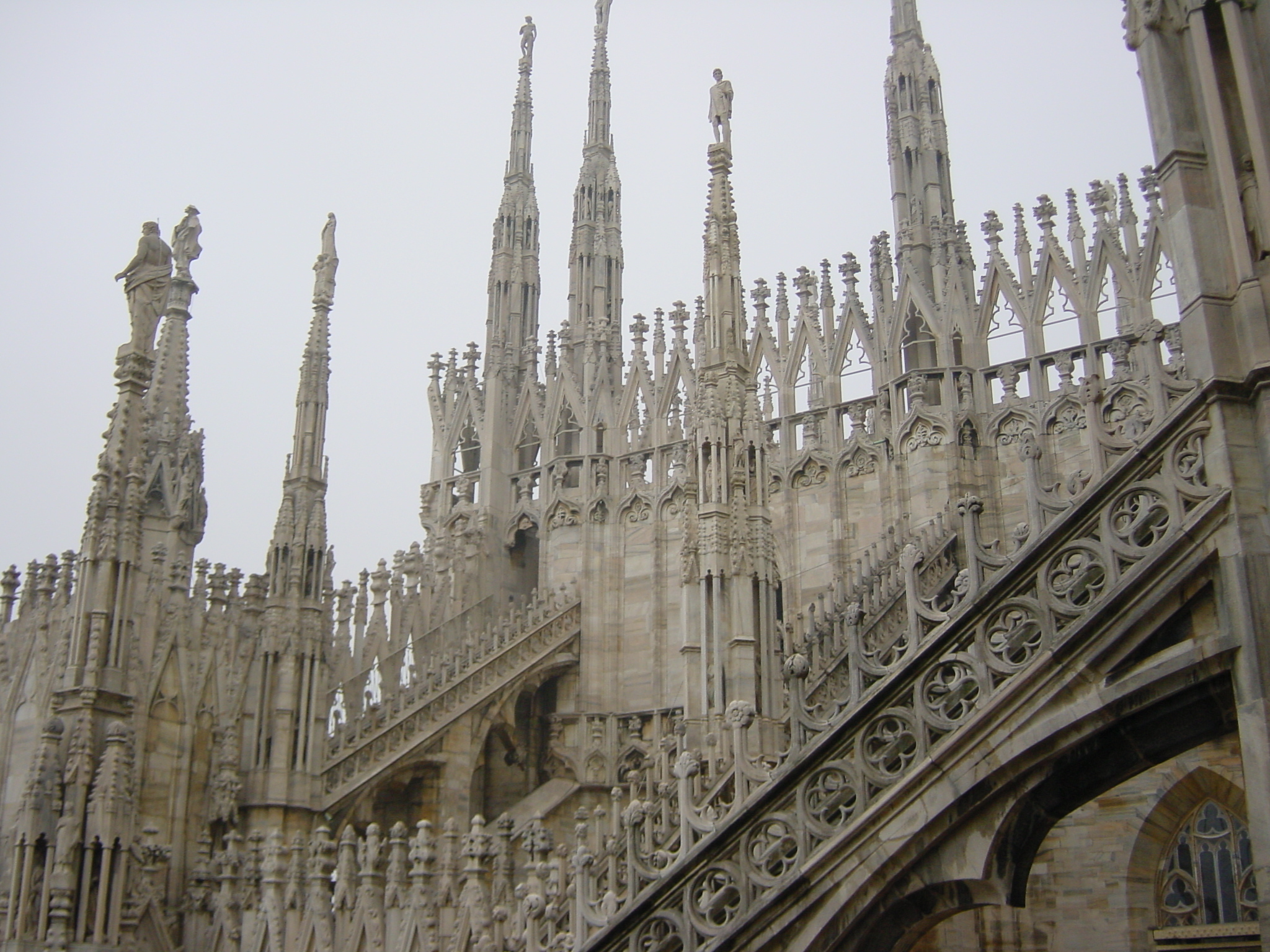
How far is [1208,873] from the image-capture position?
1477 centimetres

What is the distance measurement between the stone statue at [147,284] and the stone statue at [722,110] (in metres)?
6.56

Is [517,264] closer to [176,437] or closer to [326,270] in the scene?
[326,270]

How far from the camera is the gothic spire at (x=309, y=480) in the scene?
17828 mm

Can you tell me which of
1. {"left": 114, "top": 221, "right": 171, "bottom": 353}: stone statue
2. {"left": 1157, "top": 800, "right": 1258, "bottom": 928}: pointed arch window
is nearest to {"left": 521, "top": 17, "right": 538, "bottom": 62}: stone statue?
{"left": 114, "top": 221, "right": 171, "bottom": 353}: stone statue

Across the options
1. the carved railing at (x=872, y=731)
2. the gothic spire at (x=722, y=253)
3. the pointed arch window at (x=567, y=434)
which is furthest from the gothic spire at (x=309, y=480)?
the carved railing at (x=872, y=731)

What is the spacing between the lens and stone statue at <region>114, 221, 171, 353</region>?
15.0 m

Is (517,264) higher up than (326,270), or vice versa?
(517,264)

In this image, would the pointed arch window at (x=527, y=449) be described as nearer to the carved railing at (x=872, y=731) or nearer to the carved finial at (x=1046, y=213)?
the carved finial at (x=1046, y=213)

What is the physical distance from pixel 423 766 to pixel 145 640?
14.3ft

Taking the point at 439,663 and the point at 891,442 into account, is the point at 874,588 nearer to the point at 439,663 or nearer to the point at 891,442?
the point at 891,442

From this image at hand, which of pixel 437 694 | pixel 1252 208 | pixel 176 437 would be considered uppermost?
pixel 176 437

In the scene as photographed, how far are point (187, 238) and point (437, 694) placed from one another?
7.16 metres

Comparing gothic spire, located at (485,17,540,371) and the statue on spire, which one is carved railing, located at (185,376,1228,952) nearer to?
the statue on spire

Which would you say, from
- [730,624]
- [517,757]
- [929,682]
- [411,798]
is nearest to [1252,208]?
[929,682]
